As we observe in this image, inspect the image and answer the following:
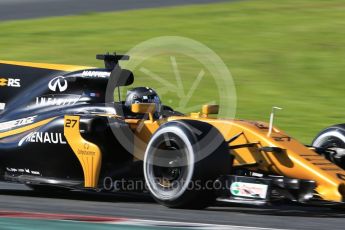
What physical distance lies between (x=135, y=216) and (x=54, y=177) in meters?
1.93

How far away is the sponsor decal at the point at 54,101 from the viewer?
10562 millimetres

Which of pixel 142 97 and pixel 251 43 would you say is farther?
pixel 251 43

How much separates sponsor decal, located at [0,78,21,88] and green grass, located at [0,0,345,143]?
580cm

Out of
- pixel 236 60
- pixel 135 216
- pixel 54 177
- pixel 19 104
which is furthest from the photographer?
pixel 236 60

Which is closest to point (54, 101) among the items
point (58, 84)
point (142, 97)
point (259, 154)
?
point (58, 84)

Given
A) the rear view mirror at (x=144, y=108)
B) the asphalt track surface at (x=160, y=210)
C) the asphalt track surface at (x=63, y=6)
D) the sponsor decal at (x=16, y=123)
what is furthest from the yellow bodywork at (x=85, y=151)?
the asphalt track surface at (x=63, y=6)

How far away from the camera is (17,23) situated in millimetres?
22266

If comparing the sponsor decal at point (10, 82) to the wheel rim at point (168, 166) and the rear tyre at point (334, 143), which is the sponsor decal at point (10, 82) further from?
the rear tyre at point (334, 143)

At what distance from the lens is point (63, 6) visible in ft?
77.5

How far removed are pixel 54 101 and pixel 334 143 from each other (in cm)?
349

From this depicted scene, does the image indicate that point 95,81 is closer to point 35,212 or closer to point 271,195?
point 35,212

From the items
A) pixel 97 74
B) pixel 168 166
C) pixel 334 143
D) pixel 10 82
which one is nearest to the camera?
pixel 168 166

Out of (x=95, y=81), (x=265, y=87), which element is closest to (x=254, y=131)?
(x=95, y=81)

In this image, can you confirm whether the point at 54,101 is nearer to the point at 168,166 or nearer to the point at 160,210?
the point at 168,166
